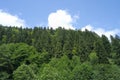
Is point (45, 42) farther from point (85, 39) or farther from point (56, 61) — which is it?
point (56, 61)

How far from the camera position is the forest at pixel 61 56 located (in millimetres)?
80419

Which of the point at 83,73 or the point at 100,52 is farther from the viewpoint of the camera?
the point at 100,52

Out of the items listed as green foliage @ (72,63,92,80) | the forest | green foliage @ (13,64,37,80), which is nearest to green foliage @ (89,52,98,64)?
the forest

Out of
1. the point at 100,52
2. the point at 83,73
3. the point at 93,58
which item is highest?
the point at 100,52

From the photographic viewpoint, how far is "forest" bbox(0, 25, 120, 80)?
80419 millimetres

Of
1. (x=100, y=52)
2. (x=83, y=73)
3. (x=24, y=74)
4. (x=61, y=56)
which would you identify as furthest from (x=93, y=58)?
(x=24, y=74)

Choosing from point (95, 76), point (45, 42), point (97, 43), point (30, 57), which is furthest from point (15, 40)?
point (95, 76)

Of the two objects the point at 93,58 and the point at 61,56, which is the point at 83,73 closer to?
the point at 93,58

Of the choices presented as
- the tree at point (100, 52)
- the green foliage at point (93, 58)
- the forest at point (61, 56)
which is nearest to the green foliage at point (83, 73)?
the forest at point (61, 56)

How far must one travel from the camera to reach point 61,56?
112562 mm

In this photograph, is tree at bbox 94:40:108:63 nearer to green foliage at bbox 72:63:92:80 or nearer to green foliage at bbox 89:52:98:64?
green foliage at bbox 89:52:98:64

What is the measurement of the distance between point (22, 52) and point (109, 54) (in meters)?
30.6

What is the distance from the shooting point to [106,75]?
3073 inches

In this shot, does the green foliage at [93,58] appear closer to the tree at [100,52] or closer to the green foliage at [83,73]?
the tree at [100,52]
